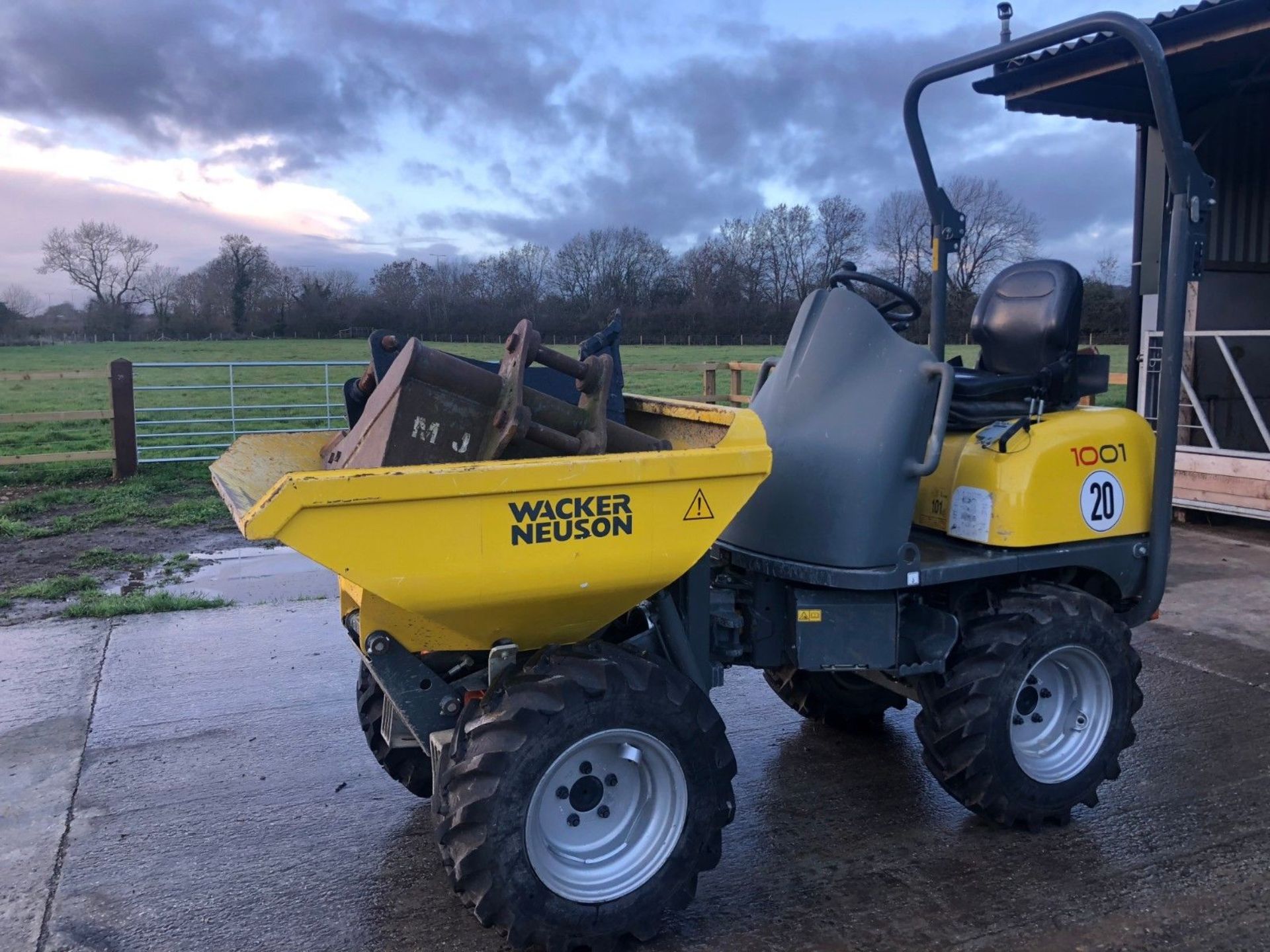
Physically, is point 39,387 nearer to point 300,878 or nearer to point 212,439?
point 212,439

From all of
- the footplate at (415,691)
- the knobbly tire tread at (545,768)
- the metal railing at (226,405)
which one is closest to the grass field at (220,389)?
the metal railing at (226,405)

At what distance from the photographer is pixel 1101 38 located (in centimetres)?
799

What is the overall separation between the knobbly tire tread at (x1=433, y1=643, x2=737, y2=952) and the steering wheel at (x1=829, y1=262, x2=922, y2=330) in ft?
5.70

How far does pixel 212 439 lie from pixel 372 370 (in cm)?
1254

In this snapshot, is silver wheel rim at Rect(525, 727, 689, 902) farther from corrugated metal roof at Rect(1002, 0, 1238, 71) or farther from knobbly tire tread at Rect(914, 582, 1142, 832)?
corrugated metal roof at Rect(1002, 0, 1238, 71)

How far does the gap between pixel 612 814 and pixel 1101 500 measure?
222 cm

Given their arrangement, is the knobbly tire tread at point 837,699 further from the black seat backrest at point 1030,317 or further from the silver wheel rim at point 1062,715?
the black seat backrest at point 1030,317

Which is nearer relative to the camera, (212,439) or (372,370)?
(372,370)

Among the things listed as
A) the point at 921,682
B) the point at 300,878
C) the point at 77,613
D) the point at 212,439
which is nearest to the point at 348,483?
the point at 300,878

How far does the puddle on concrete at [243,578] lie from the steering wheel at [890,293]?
446cm

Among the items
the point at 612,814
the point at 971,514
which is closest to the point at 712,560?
the point at 971,514

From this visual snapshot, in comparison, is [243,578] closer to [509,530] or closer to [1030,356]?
[509,530]

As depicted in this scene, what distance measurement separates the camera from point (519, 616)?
10.2 feet

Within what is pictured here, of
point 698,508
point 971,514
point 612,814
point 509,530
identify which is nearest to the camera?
point 509,530
